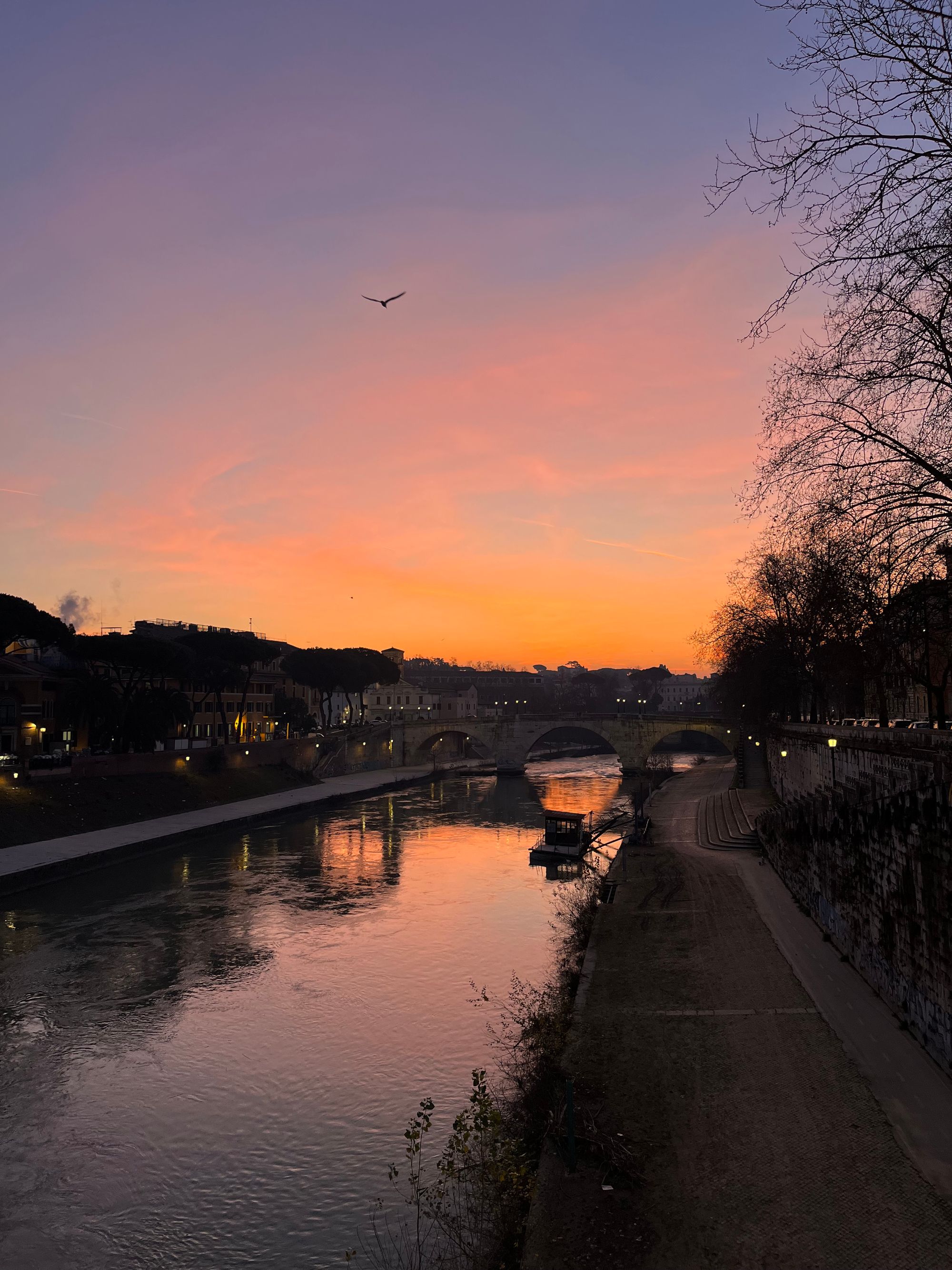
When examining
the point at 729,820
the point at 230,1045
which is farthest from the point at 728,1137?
the point at 729,820

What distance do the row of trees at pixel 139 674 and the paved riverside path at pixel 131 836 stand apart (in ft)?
29.5

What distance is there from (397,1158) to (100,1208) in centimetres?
522

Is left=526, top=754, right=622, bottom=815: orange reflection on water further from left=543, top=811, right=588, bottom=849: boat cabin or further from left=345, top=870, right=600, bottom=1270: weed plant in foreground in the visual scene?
left=345, top=870, right=600, bottom=1270: weed plant in foreground

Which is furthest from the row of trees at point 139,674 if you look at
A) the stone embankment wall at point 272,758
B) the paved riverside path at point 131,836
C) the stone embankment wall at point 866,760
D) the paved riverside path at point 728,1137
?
the paved riverside path at point 728,1137

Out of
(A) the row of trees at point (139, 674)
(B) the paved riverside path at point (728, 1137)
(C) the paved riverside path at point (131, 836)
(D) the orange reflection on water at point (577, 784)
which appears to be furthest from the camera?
(D) the orange reflection on water at point (577, 784)

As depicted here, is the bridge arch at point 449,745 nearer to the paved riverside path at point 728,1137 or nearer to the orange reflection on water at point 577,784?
the orange reflection on water at point 577,784

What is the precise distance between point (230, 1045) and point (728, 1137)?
13.4 meters

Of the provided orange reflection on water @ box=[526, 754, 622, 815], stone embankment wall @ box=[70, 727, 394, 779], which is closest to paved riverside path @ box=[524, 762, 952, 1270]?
stone embankment wall @ box=[70, 727, 394, 779]

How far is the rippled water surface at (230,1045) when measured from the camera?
48.8ft

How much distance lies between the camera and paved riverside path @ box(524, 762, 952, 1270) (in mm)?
11117

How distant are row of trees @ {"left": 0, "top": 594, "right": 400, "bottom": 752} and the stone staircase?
40539mm

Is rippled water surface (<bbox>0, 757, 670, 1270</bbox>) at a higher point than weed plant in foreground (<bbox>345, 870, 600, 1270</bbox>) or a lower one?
lower

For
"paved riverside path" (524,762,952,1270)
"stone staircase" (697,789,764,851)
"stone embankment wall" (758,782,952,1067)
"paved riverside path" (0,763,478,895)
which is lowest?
"paved riverside path" (0,763,478,895)

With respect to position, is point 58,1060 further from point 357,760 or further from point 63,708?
point 357,760
